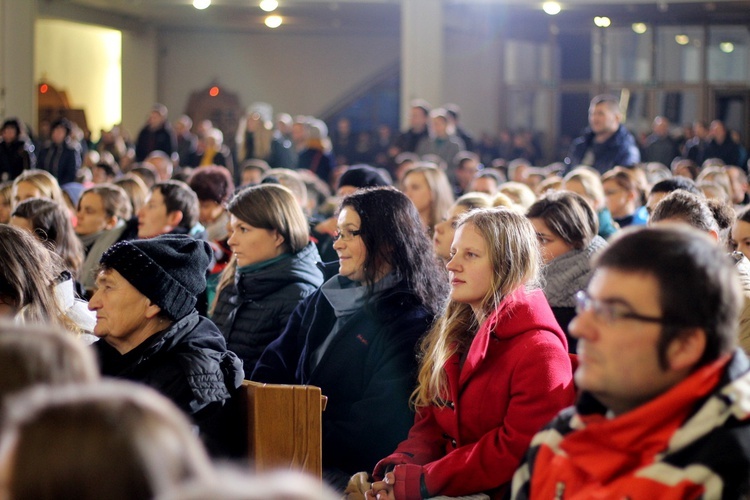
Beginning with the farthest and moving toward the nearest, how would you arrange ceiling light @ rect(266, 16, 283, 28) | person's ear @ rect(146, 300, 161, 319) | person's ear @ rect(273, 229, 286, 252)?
ceiling light @ rect(266, 16, 283, 28) → person's ear @ rect(273, 229, 286, 252) → person's ear @ rect(146, 300, 161, 319)

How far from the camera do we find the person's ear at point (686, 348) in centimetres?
188

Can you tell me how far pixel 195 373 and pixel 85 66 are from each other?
20.0m

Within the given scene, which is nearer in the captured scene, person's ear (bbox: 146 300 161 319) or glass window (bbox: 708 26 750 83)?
person's ear (bbox: 146 300 161 319)

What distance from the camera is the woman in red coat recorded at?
119 inches

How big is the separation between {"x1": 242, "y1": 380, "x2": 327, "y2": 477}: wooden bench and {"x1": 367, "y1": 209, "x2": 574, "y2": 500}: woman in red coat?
34 cm

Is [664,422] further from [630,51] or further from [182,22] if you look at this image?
[182,22]

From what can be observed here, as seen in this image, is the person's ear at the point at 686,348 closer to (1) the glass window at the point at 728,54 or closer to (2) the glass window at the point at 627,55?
(2) the glass window at the point at 627,55

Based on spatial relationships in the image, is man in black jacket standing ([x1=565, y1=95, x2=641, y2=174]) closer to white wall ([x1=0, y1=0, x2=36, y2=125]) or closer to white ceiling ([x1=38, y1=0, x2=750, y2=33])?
white ceiling ([x1=38, y1=0, x2=750, y2=33])

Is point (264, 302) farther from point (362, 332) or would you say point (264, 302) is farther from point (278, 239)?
point (362, 332)

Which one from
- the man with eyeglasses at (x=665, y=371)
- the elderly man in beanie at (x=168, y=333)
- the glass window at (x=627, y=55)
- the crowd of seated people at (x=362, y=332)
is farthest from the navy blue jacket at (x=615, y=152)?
the glass window at (x=627, y=55)

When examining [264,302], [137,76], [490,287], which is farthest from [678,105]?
[490,287]

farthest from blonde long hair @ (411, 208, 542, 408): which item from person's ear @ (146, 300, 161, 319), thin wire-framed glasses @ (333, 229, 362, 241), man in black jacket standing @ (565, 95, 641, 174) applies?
man in black jacket standing @ (565, 95, 641, 174)

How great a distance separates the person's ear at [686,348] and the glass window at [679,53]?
19.8m

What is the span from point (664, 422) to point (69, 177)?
1197 cm
